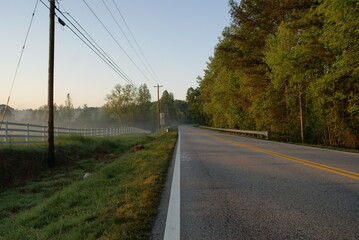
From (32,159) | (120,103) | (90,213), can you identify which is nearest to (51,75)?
(32,159)

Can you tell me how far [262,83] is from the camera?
22953mm

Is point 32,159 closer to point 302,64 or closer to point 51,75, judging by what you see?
point 51,75

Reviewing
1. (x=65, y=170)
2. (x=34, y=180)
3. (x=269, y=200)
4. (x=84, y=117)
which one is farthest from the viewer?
(x=84, y=117)

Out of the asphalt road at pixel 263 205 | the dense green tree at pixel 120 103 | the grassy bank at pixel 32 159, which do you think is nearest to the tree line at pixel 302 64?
the asphalt road at pixel 263 205

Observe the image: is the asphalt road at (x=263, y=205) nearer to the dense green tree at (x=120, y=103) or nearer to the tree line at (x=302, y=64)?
the tree line at (x=302, y=64)

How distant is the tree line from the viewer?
39.2 feet

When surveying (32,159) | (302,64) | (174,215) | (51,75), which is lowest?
(32,159)

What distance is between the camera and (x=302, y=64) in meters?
16.6

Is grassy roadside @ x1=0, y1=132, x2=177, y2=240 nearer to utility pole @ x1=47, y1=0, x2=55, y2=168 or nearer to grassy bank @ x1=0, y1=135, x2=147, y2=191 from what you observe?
grassy bank @ x1=0, y1=135, x2=147, y2=191

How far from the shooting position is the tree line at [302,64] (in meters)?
12.0

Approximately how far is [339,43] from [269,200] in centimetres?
1117

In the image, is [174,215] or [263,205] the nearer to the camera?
[174,215]

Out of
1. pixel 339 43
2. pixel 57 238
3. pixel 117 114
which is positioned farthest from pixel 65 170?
pixel 117 114

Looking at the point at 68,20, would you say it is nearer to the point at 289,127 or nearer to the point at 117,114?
the point at 289,127
